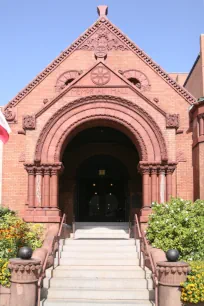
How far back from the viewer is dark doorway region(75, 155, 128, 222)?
23625 millimetres

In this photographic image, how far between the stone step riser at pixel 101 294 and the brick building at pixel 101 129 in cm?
554

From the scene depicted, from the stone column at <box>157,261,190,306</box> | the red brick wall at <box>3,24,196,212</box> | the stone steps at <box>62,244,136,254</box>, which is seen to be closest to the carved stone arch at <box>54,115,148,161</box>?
the red brick wall at <box>3,24,196,212</box>

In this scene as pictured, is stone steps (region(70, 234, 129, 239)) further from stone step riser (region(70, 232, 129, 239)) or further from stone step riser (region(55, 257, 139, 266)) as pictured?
stone step riser (region(55, 257, 139, 266))

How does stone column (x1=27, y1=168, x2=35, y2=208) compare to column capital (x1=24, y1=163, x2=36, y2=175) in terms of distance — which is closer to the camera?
stone column (x1=27, y1=168, x2=35, y2=208)

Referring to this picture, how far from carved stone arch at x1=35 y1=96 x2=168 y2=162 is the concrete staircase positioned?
3830 millimetres

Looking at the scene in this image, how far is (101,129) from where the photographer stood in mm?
22500

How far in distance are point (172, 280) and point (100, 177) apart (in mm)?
12968

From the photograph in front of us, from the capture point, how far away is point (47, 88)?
21.1 m

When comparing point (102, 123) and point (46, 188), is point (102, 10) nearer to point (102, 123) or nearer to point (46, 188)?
point (102, 123)

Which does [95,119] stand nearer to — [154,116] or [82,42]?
[154,116]

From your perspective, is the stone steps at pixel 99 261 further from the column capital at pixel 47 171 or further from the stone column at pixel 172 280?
the column capital at pixel 47 171

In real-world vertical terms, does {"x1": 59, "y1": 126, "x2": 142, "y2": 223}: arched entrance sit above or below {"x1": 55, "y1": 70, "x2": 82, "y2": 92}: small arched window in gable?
below

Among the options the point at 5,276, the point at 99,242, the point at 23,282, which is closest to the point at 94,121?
the point at 99,242

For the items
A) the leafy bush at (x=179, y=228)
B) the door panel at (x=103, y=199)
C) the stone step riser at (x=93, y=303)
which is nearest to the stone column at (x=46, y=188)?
the leafy bush at (x=179, y=228)
